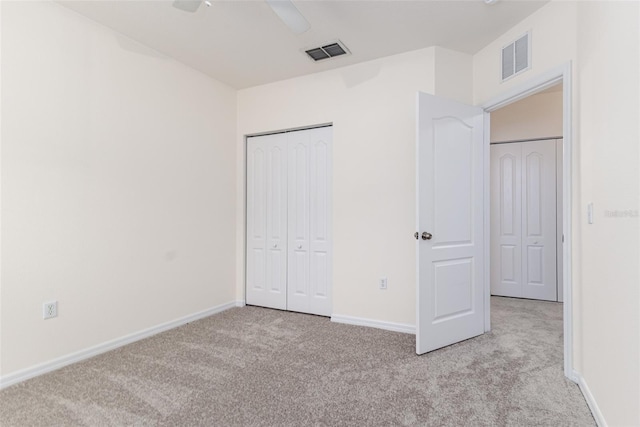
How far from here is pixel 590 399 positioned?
1.84 meters

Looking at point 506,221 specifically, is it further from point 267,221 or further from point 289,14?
point 289,14

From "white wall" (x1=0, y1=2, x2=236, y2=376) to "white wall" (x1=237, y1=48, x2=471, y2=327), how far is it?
1.37 metres

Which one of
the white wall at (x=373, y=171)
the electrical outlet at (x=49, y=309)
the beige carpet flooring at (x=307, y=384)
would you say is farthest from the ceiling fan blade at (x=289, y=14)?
the electrical outlet at (x=49, y=309)

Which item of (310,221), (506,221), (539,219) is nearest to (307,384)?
(310,221)

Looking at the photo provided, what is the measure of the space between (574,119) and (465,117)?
873 mm

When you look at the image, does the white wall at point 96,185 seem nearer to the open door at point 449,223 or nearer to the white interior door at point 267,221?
the white interior door at point 267,221

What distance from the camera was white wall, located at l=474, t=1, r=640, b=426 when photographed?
53.4 inches

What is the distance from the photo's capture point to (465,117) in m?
2.88

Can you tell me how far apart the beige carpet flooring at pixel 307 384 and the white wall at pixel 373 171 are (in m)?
0.45

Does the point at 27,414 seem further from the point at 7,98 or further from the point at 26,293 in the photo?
the point at 7,98

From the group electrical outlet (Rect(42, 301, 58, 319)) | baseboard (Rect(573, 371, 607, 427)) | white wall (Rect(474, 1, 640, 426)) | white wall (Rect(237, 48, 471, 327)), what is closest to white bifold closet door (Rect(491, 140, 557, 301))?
white wall (Rect(237, 48, 471, 327))

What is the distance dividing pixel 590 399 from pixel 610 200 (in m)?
1.14

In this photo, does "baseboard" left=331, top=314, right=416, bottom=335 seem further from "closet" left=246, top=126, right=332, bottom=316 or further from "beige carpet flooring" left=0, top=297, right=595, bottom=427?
"closet" left=246, top=126, right=332, bottom=316

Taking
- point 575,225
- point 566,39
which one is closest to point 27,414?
point 575,225
